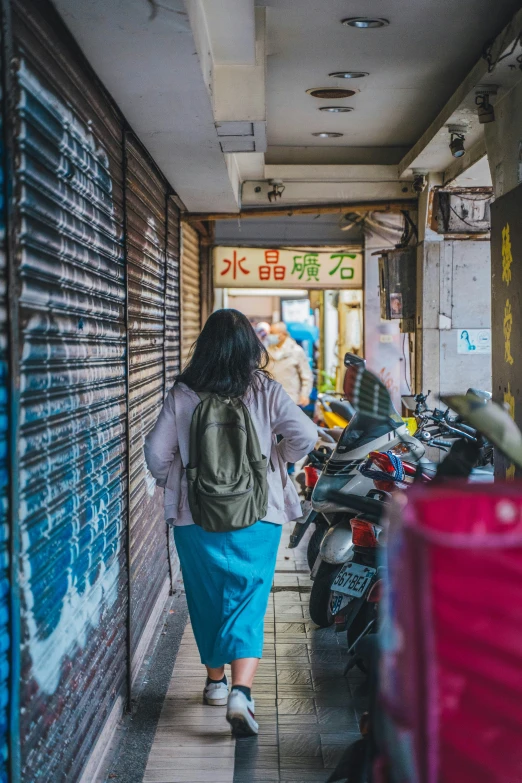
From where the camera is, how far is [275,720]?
4359 millimetres

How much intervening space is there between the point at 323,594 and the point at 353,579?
631 millimetres

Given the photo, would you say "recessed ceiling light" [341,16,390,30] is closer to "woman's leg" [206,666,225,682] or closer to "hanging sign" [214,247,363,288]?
"woman's leg" [206,666,225,682]

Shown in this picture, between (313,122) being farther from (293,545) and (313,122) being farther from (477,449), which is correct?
(477,449)

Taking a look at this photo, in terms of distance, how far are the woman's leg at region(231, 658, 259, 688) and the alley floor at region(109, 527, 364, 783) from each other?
27 cm

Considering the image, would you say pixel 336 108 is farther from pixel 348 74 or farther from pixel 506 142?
pixel 506 142

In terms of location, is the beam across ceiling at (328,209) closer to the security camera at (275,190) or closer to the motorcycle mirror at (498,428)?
the security camera at (275,190)

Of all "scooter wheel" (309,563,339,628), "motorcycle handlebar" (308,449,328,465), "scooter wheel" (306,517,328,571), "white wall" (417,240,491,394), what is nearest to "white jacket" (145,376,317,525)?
"scooter wheel" (309,563,339,628)

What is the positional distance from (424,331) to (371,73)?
2.75 m

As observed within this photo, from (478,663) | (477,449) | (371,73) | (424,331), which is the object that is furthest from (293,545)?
(478,663)

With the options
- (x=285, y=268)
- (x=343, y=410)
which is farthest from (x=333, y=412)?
(x=285, y=268)

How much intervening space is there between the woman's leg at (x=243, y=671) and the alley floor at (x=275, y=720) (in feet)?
0.90

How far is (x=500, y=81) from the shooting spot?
4.88m

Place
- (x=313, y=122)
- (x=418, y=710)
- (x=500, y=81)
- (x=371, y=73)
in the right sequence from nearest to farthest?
(x=418, y=710), (x=500, y=81), (x=371, y=73), (x=313, y=122)

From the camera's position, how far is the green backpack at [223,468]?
4000 mm
